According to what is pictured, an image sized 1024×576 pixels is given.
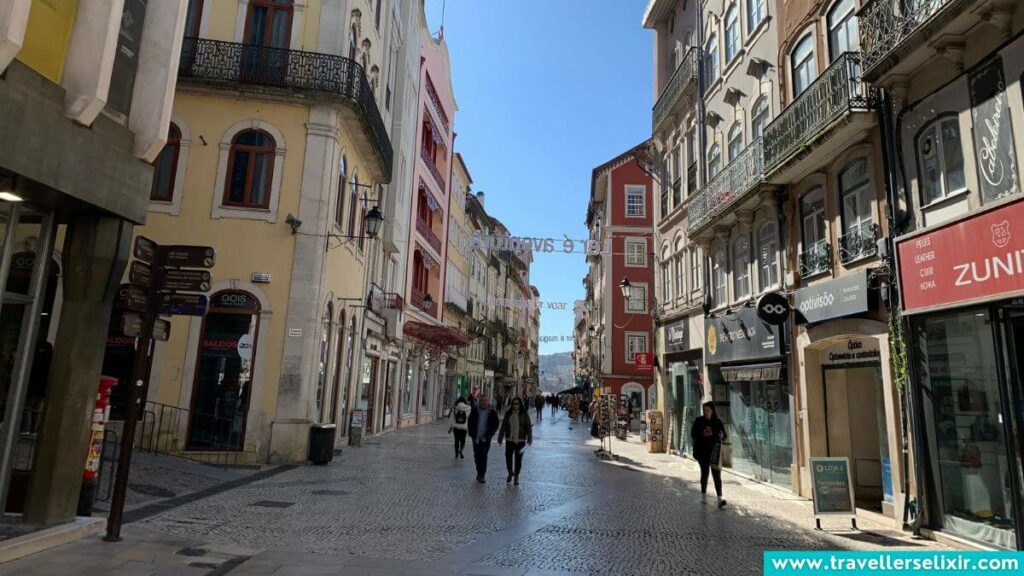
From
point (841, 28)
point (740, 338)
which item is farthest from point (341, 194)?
point (841, 28)

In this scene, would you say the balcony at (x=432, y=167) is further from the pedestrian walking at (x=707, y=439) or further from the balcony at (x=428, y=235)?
the pedestrian walking at (x=707, y=439)

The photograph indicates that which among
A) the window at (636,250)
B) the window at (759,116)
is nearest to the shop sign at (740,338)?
the window at (759,116)

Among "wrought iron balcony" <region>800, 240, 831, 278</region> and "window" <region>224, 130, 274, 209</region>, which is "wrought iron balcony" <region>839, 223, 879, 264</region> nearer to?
"wrought iron balcony" <region>800, 240, 831, 278</region>

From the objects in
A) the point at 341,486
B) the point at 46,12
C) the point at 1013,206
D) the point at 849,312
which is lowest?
the point at 341,486

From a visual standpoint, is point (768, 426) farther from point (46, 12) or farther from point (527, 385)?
point (527, 385)

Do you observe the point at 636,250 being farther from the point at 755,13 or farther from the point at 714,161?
the point at 755,13

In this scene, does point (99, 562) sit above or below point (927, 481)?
below

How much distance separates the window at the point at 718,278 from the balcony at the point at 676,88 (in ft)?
19.2

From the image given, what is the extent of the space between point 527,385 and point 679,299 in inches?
2997

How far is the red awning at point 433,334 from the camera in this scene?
2856cm

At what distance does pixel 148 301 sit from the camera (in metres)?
7.14

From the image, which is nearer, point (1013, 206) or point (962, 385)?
point (1013, 206)

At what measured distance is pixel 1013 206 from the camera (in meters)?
7.12

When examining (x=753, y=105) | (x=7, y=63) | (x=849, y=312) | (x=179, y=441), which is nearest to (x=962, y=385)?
(x=849, y=312)
